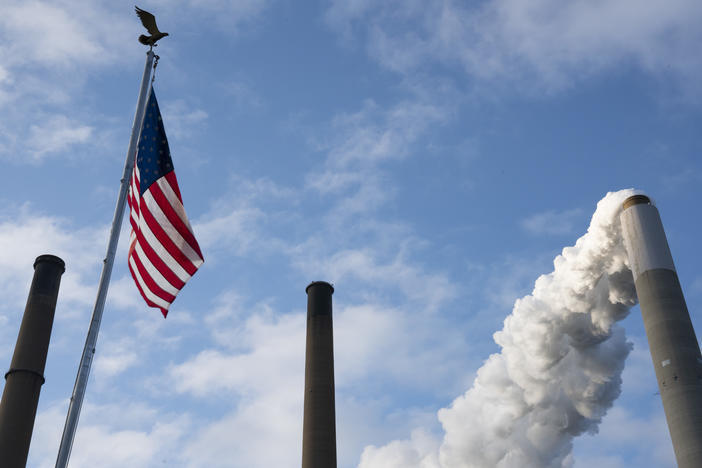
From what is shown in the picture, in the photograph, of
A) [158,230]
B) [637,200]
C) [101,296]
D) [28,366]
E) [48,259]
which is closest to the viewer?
[101,296]

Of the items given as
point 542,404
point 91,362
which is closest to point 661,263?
point 542,404

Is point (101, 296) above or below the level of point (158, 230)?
below

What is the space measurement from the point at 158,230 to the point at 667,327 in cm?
3616

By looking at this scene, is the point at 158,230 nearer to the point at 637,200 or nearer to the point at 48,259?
the point at 48,259

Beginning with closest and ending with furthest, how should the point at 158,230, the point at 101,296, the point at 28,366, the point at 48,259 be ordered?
the point at 101,296, the point at 158,230, the point at 28,366, the point at 48,259

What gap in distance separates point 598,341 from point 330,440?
934 inches

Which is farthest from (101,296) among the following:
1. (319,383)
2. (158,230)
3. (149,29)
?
Result: (319,383)

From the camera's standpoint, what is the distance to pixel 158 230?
1355 centimetres

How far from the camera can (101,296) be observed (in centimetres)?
1254

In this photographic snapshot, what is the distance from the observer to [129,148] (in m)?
13.7

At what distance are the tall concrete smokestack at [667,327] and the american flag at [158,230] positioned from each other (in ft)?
112

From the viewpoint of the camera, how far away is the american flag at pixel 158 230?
44.0ft

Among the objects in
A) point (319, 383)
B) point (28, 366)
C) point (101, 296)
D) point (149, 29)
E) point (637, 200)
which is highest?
point (637, 200)

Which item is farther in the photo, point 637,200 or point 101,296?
point 637,200
